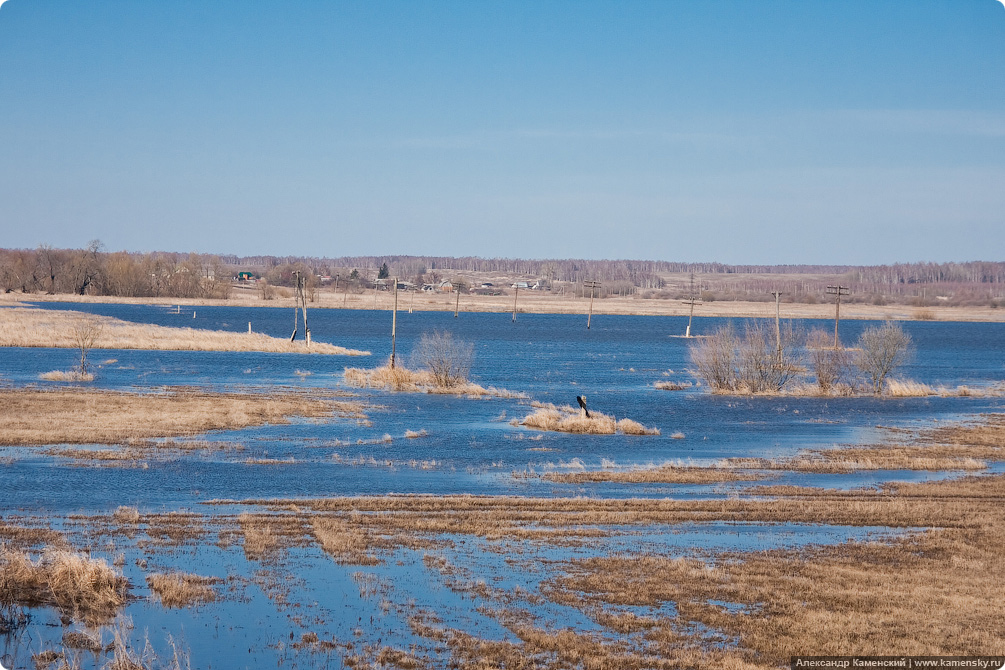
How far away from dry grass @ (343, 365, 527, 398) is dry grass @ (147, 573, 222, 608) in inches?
1290

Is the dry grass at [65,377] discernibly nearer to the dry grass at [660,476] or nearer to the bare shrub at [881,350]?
the dry grass at [660,476]

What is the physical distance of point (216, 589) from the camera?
14.3m

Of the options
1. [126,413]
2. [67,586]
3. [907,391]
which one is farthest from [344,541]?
[907,391]

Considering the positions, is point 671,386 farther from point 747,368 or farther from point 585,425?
point 585,425

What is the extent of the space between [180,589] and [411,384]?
3567 centimetres

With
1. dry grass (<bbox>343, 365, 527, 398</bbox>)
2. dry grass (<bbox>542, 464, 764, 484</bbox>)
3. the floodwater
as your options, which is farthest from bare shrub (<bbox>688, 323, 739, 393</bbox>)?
dry grass (<bbox>542, 464, 764, 484</bbox>)

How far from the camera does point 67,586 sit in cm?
1370

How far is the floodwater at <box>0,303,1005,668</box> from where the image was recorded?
13234 mm

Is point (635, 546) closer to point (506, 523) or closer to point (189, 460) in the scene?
point (506, 523)

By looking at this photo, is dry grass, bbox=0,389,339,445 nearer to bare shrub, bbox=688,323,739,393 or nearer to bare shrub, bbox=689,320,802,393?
bare shrub, bbox=688,323,739,393

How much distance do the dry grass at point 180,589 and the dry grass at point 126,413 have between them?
15438mm

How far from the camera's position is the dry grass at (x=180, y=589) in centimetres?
1376

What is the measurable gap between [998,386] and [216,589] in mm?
55351

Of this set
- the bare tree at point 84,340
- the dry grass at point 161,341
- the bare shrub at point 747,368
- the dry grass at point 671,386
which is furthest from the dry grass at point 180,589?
the dry grass at point 161,341
